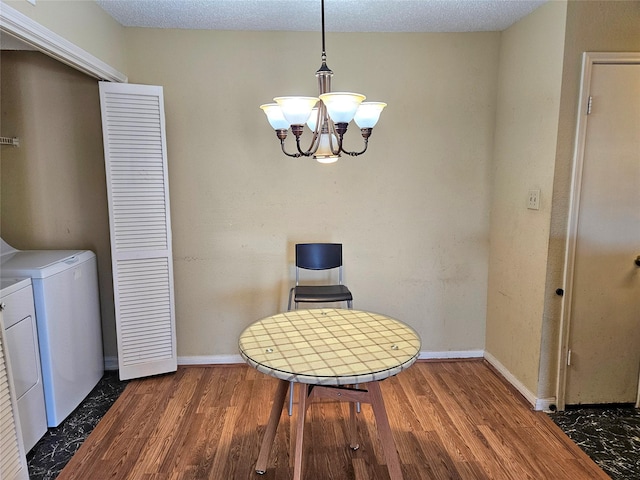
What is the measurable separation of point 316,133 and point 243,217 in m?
1.31

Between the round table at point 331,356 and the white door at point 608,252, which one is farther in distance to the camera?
the white door at point 608,252

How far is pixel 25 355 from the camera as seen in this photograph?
81.6 inches

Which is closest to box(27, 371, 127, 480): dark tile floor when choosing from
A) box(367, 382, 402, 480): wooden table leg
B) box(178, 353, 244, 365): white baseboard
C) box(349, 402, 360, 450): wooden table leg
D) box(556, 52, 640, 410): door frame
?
box(178, 353, 244, 365): white baseboard

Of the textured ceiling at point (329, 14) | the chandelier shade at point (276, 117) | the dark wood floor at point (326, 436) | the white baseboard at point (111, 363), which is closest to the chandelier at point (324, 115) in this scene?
the chandelier shade at point (276, 117)

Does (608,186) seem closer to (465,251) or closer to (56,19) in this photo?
(465,251)

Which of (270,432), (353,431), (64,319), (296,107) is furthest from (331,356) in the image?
(64,319)

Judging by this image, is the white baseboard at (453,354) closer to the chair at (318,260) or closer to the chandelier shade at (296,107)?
the chair at (318,260)

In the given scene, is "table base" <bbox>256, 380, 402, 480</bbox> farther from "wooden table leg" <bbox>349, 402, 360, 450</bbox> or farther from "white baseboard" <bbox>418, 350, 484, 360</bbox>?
"white baseboard" <bbox>418, 350, 484, 360</bbox>

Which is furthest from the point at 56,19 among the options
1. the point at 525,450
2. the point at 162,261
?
the point at 525,450

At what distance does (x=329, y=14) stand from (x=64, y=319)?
245 centimetres

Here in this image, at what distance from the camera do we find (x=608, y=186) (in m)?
2.33

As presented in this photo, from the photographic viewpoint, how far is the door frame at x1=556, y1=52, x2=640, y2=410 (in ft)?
7.32

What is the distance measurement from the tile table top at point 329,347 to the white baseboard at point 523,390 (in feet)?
3.93

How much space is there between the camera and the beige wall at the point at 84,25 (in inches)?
71.9
